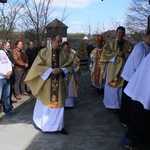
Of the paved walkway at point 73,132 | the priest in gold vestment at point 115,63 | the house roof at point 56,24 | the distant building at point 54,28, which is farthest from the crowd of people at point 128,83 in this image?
the house roof at point 56,24

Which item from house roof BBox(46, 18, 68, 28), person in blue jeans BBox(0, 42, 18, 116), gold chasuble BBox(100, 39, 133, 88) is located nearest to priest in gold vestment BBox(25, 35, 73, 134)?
person in blue jeans BBox(0, 42, 18, 116)

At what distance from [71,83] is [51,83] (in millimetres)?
2041

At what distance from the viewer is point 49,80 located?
5.60 m

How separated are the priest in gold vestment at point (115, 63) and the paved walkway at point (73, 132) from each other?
36 centimetres

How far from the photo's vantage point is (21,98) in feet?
27.8

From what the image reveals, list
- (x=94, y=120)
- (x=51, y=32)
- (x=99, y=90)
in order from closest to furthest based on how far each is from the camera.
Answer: (x=94, y=120) < (x=99, y=90) < (x=51, y=32)

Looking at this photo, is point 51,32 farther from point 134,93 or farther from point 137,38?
point 137,38

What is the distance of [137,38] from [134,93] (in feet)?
74.1

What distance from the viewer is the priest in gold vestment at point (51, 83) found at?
552 cm

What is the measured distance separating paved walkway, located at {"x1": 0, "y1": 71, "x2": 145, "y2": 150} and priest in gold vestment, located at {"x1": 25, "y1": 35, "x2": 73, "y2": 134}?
261 millimetres

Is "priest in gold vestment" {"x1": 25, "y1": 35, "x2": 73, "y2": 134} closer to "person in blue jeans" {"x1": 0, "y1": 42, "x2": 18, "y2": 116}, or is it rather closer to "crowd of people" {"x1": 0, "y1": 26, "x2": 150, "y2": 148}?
"crowd of people" {"x1": 0, "y1": 26, "x2": 150, "y2": 148}

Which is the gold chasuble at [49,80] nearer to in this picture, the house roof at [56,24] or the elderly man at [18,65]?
the elderly man at [18,65]

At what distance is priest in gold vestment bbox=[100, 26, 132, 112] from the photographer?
661 cm

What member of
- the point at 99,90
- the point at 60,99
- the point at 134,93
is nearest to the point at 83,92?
the point at 99,90
